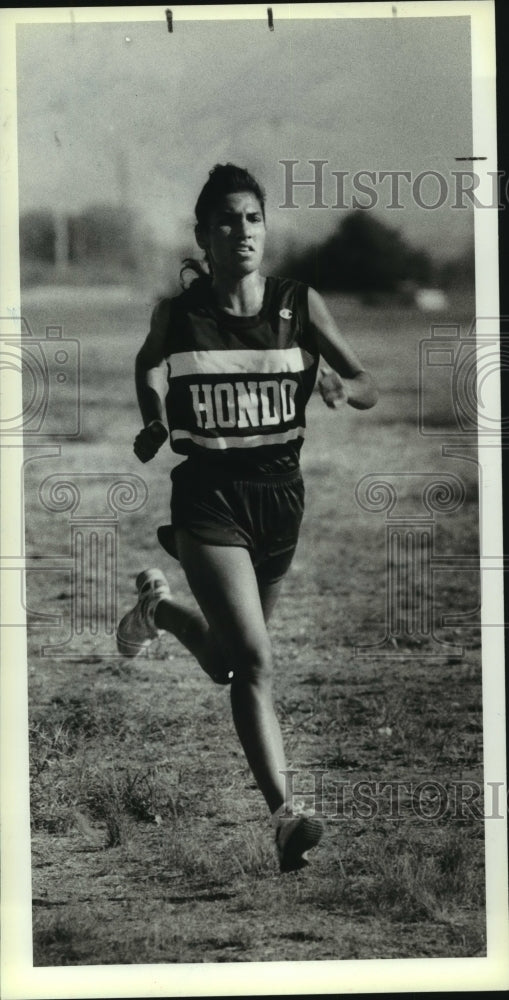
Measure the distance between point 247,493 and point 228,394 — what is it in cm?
36

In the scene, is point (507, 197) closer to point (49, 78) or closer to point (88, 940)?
point (49, 78)

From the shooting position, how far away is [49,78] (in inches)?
169

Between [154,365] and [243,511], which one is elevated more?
[154,365]

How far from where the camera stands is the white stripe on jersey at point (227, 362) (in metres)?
4.30

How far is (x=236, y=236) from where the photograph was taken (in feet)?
14.2

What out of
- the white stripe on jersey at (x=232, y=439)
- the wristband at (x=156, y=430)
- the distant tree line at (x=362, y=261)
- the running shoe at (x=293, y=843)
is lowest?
the running shoe at (x=293, y=843)

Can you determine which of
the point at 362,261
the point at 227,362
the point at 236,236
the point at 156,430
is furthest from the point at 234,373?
the point at 362,261

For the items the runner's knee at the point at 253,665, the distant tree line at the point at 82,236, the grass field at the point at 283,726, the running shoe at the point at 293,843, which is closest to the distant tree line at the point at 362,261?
the grass field at the point at 283,726

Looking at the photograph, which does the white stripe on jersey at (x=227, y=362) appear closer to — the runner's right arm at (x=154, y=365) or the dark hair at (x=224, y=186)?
the runner's right arm at (x=154, y=365)

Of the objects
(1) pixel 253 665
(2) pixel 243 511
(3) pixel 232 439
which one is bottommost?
(1) pixel 253 665

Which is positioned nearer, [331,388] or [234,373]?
[234,373]

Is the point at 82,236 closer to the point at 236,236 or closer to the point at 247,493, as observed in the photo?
the point at 236,236

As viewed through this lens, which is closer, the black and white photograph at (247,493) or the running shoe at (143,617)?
the black and white photograph at (247,493)

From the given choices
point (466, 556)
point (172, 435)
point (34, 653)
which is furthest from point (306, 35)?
point (34, 653)
